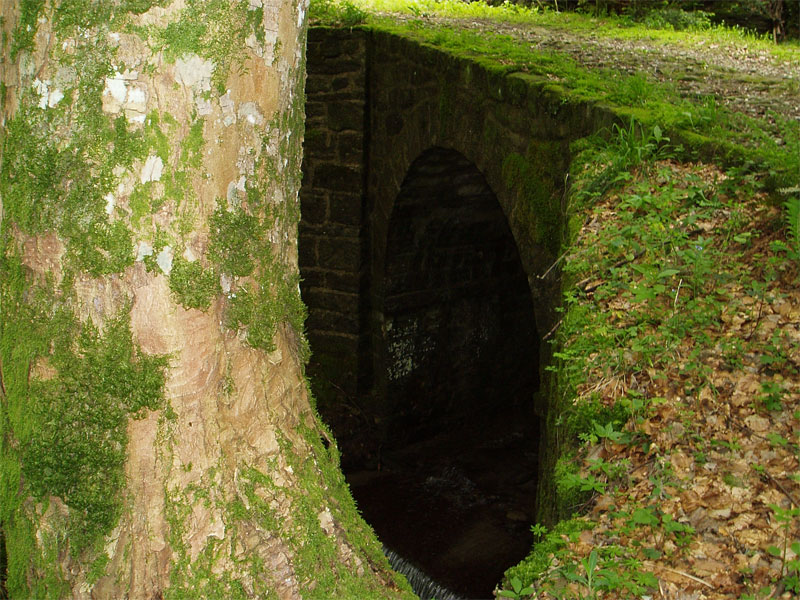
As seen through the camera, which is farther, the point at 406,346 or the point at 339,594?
the point at 406,346

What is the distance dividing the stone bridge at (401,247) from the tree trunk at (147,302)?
3.67m

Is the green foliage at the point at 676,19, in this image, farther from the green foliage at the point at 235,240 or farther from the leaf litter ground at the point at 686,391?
the green foliage at the point at 235,240

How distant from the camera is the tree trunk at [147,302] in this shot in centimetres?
191

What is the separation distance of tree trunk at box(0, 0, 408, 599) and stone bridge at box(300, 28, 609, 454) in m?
3.67

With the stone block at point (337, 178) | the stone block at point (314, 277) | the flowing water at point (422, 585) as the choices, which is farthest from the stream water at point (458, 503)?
the stone block at point (337, 178)

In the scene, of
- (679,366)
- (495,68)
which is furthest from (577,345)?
(495,68)

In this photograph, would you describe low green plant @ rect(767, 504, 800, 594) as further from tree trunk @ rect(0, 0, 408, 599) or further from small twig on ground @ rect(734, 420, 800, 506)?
tree trunk @ rect(0, 0, 408, 599)

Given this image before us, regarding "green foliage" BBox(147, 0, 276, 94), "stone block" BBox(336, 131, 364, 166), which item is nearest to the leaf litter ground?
"green foliage" BBox(147, 0, 276, 94)

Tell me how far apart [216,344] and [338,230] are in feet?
17.6

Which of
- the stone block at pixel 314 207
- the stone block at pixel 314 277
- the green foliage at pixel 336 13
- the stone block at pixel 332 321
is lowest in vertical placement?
the stone block at pixel 332 321

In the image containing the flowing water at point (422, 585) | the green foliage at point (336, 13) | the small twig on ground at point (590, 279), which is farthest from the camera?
the green foliage at point (336, 13)

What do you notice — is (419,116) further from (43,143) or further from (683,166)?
(43,143)

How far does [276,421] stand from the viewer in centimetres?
220

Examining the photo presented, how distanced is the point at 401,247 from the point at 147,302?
536 cm
